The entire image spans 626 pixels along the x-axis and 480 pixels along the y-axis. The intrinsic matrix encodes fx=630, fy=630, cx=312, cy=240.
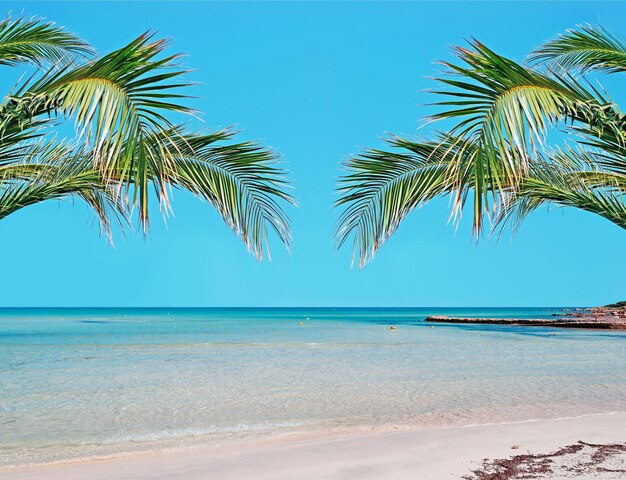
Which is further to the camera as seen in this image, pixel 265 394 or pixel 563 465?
pixel 265 394

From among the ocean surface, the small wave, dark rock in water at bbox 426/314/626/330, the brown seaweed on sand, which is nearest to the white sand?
the brown seaweed on sand

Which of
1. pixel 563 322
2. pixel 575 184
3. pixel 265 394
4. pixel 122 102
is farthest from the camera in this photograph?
pixel 563 322

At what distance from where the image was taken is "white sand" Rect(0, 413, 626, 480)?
5.52 metres

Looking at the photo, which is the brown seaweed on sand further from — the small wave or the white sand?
the small wave

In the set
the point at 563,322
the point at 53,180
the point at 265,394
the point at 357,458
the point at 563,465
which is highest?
the point at 53,180

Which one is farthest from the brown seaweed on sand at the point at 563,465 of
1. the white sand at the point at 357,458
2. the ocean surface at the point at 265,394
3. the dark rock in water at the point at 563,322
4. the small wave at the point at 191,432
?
the dark rock in water at the point at 563,322

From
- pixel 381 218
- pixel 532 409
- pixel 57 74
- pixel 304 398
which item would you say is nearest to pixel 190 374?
pixel 304 398

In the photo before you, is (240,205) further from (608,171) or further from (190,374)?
(190,374)

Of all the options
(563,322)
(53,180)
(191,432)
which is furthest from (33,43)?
(563,322)

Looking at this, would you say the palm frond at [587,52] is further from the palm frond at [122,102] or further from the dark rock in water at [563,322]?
the dark rock in water at [563,322]

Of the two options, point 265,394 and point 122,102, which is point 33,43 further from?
point 265,394

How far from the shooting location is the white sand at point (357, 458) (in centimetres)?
552

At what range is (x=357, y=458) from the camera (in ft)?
19.8

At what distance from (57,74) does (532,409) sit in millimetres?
7986
